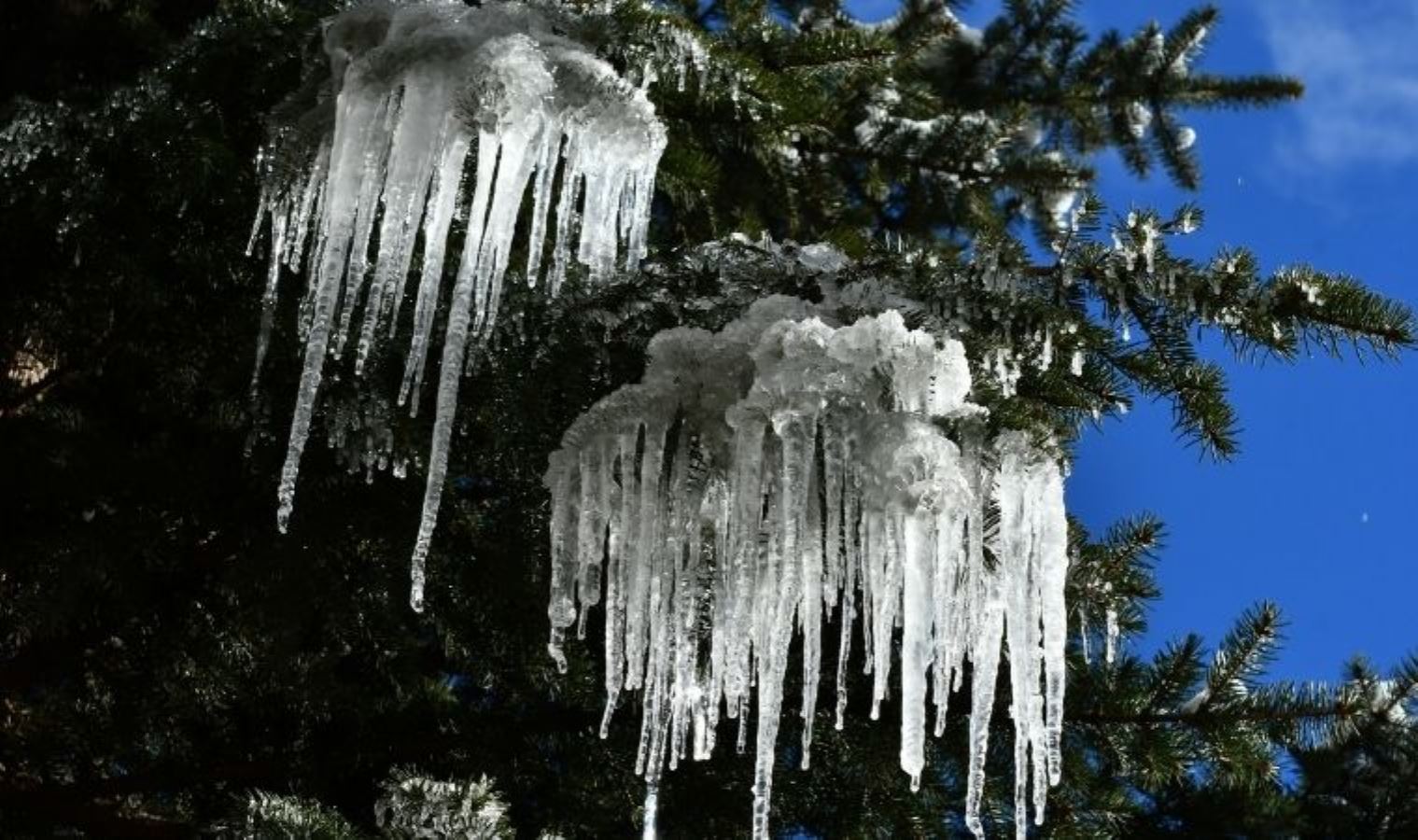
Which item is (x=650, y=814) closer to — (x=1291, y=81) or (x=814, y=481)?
(x=814, y=481)

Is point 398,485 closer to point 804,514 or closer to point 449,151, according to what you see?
point 449,151

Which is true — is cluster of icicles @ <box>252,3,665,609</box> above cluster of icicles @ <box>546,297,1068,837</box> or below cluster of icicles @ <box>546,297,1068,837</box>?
above

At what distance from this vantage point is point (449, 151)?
91.4 inches

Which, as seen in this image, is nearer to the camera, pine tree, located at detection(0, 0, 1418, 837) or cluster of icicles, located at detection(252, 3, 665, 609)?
cluster of icicles, located at detection(252, 3, 665, 609)

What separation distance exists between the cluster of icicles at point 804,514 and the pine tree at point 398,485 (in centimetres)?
19

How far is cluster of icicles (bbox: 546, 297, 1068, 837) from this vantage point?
2.20 meters

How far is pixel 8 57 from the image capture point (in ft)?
12.6

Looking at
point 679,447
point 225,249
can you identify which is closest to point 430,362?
point 225,249

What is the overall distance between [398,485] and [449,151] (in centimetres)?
96

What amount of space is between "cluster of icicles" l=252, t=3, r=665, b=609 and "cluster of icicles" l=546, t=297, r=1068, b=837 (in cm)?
28

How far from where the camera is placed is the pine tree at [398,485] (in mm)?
2586

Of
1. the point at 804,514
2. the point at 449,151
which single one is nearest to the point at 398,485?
the point at 449,151

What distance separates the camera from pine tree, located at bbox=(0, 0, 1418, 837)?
8.48 feet

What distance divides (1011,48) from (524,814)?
4.47m
